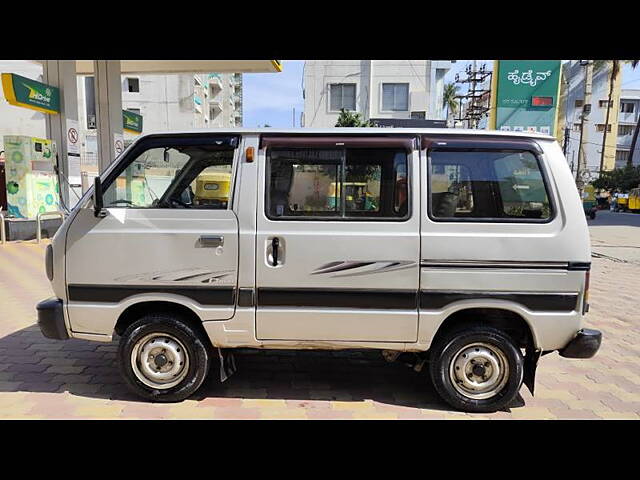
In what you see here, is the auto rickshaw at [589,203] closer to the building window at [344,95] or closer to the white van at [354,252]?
the building window at [344,95]

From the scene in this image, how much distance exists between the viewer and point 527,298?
3.15 m

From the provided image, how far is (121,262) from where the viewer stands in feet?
10.6

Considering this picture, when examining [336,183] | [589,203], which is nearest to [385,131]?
[336,183]

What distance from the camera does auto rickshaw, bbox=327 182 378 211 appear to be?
3242 millimetres

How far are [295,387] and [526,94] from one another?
589 inches

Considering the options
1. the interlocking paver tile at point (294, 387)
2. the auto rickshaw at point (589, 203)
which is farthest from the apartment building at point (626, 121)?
the interlocking paver tile at point (294, 387)

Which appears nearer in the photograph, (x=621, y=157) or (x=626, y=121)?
(x=626, y=121)

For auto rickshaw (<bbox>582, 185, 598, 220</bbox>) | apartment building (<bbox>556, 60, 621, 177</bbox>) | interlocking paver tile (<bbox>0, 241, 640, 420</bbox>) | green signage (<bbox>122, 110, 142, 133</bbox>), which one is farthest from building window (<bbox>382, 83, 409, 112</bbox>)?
apartment building (<bbox>556, 60, 621, 177</bbox>)

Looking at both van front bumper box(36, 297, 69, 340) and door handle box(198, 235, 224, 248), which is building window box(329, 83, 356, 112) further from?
van front bumper box(36, 297, 69, 340)

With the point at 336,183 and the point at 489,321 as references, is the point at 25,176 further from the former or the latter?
the point at 489,321

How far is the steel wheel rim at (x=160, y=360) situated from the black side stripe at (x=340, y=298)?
0.80 metres

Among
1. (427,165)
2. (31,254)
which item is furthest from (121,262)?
(31,254)

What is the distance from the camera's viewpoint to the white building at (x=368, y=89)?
26297 mm

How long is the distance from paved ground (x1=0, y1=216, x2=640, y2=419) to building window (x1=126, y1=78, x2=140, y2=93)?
97.5 ft
